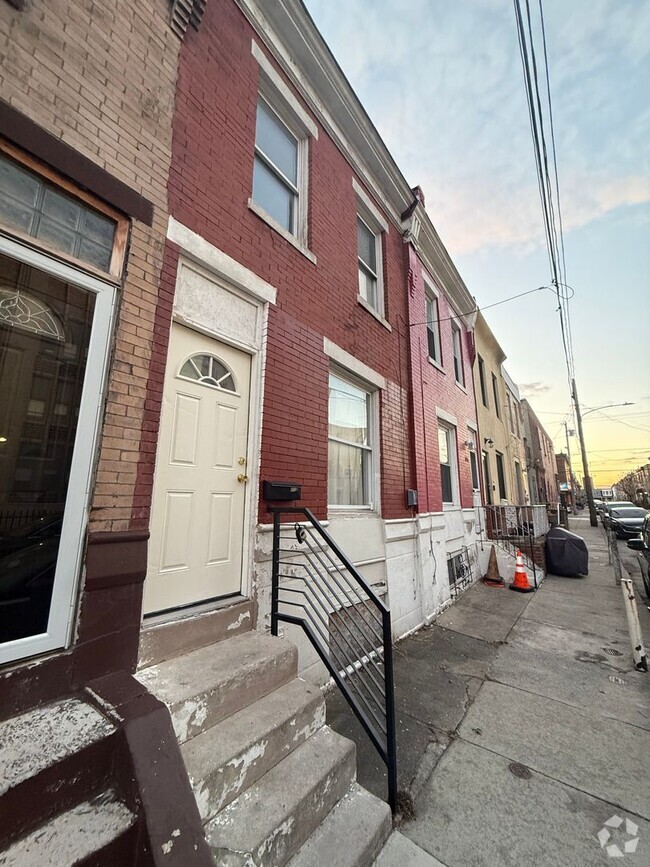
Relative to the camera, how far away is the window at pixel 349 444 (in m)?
4.92

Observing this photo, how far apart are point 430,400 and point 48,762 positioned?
727 cm

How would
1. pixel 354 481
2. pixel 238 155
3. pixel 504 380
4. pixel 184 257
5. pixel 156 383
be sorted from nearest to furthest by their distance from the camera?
pixel 156 383
pixel 184 257
pixel 238 155
pixel 354 481
pixel 504 380

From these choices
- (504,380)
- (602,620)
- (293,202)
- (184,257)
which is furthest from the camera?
(504,380)

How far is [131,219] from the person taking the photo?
274 cm

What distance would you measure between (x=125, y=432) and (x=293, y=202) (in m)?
4.01

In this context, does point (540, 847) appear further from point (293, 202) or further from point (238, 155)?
point (293, 202)

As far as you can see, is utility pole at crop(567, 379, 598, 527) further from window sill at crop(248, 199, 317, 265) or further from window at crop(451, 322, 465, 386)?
window sill at crop(248, 199, 317, 265)

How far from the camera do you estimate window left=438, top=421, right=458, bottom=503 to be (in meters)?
8.35

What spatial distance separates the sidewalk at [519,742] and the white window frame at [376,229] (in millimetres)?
5098

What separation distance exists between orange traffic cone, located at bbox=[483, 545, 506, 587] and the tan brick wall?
27.5ft

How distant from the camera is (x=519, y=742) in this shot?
10.2ft

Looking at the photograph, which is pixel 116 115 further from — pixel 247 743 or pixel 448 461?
pixel 448 461

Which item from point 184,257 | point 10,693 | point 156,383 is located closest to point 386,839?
point 10,693

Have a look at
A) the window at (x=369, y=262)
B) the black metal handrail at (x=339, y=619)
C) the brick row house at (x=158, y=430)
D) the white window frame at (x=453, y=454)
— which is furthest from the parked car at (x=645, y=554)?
the window at (x=369, y=262)
